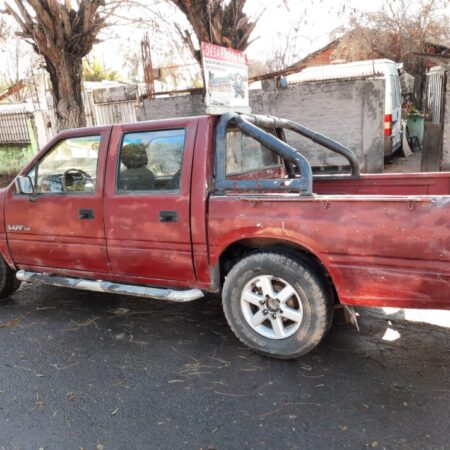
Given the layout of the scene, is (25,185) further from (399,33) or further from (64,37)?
(399,33)

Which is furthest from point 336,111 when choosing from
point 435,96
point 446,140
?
point 446,140

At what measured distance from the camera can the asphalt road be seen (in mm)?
2496

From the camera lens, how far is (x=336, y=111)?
30.9 feet

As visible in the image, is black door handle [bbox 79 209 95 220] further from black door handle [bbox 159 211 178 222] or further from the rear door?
black door handle [bbox 159 211 178 222]

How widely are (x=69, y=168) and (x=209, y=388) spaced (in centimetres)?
238

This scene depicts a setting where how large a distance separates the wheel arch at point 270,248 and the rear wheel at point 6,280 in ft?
7.94

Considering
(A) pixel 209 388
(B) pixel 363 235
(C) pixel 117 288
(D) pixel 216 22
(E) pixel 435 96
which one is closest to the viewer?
(B) pixel 363 235

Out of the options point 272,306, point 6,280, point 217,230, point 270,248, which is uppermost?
point 217,230

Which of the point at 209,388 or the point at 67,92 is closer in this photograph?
the point at 209,388

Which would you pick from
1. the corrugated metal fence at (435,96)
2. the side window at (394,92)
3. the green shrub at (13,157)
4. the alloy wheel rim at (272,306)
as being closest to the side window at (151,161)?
the alloy wheel rim at (272,306)

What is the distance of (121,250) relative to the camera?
12.3ft

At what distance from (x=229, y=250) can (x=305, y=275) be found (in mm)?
751

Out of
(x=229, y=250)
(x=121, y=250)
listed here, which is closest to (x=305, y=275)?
(x=229, y=250)

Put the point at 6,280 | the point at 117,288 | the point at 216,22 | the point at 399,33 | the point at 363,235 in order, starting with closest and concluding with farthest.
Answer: the point at 363,235 → the point at 117,288 → the point at 6,280 → the point at 216,22 → the point at 399,33
